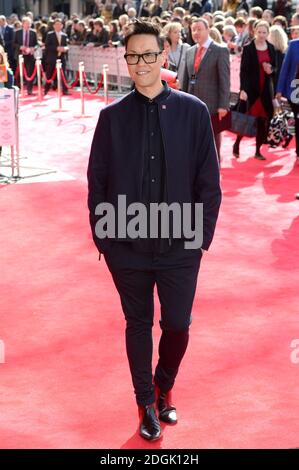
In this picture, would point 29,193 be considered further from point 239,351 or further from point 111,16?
point 111,16

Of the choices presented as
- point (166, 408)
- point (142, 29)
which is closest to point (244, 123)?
point (166, 408)

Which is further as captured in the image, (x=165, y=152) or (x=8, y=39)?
(x=8, y=39)

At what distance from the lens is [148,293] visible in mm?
3980

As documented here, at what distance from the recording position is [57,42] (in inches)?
898

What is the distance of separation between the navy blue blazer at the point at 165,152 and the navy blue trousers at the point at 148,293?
4.3 inches

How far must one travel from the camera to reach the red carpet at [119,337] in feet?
14.0

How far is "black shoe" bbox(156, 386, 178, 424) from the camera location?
169 inches

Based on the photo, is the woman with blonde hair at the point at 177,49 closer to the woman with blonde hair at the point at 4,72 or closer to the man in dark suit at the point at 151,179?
the woman with blonde hair at the point at 4,72

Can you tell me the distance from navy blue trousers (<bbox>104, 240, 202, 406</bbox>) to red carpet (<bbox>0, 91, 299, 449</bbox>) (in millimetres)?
390

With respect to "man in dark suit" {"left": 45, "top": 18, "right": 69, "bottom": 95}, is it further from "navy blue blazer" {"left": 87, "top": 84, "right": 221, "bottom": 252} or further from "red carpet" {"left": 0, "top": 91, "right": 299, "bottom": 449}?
"navy blue blazer" {"left": 87, "top": 84, "right": 221, "bottom": 252}

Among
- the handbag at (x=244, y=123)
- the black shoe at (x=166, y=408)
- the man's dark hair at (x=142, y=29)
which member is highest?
the man's dark hair at (x=142, y=29)

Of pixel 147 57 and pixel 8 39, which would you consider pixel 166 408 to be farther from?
pixel 8 39

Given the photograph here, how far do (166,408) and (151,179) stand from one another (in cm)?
119

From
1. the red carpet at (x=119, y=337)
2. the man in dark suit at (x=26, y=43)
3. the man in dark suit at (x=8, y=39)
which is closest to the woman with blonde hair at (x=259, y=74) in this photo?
the red carpet at (x=119, y=337)
